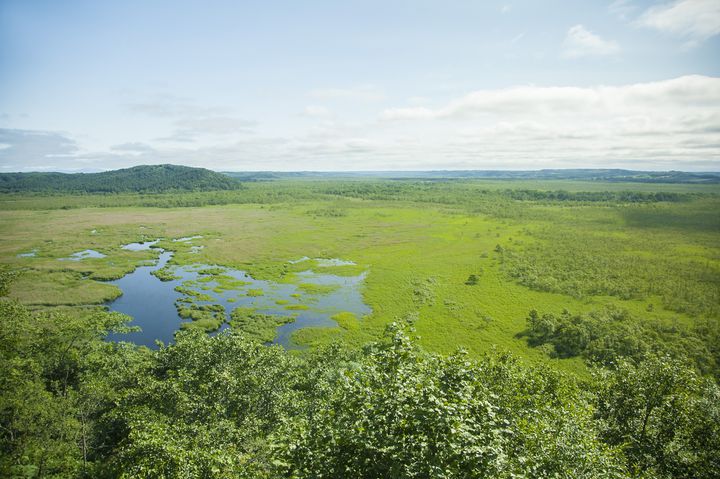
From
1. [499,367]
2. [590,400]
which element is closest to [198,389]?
[499,367]

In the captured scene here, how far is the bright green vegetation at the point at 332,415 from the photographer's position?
11.0 meters

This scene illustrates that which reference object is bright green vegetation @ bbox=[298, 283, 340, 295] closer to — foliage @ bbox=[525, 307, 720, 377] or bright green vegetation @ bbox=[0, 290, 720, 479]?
bright green vegetation @ bbox=[0, 290, 720, 479]

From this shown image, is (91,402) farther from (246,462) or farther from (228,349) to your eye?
(246,462)

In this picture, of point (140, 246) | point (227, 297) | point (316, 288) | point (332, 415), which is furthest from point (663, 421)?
point (140, 246)

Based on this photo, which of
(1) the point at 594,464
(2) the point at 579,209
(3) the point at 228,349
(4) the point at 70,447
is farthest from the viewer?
(2) the point at 579,209

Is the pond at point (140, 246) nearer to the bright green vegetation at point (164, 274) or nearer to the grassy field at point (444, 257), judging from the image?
the grassy field at point (444, 257)

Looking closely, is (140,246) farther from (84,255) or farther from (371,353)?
(371,353)

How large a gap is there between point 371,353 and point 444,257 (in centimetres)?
→ 8061

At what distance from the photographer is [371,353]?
46.8 feet

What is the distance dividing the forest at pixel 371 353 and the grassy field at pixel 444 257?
2.23 ft

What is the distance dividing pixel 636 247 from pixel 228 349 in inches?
4404

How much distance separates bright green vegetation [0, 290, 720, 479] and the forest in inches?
4.5

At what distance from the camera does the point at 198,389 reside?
25875 millimetres

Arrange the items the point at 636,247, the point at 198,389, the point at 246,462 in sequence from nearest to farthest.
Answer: the point at 246,462
the point at 198,389
the point at 636,247
